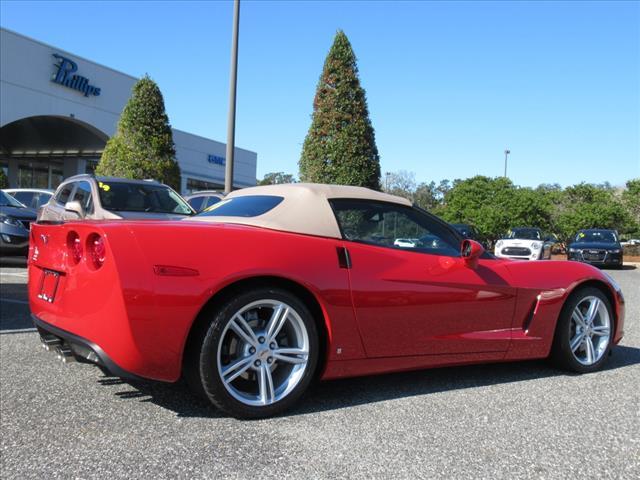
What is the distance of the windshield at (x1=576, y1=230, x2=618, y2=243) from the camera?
20528mm

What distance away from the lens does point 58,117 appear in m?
27.0

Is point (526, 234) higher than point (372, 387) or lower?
higher

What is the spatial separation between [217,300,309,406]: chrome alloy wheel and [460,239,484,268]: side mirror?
1.28 meters

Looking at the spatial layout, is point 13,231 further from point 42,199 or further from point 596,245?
point 596,245

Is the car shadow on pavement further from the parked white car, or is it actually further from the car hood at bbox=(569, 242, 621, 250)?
the car hood at bbox=(569, 242, 621, 250)

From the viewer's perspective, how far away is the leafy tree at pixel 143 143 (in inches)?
643

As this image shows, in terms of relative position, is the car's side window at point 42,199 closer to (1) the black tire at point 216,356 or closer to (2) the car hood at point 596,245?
(1) the black tire at point 216,356

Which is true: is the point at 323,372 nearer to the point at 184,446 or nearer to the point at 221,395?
the point at 221,395

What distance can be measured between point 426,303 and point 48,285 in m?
2.27

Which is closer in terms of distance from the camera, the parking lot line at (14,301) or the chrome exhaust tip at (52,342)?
the chrome exhaust tip at (52,342)

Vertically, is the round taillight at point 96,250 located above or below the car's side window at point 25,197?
below

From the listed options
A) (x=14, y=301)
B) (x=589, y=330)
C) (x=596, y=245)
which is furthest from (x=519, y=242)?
(x=14, y=301)

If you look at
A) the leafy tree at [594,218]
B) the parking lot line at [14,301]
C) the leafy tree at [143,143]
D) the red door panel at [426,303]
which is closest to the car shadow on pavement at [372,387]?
the red door panel at [426,303]

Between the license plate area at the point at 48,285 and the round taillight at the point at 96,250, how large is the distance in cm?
40
